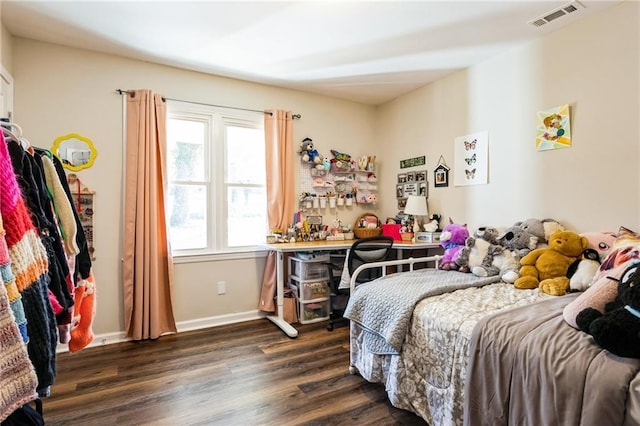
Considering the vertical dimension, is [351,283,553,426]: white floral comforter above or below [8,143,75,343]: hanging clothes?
below

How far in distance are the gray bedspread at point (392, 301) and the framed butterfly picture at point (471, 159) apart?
1.08 m

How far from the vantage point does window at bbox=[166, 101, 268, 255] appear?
3.14m

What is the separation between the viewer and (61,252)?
1.17 m

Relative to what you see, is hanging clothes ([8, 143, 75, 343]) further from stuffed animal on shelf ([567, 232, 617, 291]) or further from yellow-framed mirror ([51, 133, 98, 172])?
stuffed animal on shelf ([567, 232, 617, 291])

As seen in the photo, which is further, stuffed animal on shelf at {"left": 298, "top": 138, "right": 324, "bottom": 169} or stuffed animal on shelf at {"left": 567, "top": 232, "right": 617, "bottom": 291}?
stuffed animal on shelf at {"left": 298, "top": 138, "right": 324, "bottom": 169}

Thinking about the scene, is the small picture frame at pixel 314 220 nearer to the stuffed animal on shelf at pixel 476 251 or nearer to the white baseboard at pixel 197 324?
the white baseboard at pixel 197 324

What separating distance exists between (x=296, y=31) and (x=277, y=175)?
1.40 meters

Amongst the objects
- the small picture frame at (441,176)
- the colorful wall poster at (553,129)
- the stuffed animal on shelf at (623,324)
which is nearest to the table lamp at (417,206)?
the small picture frame at (441,176)

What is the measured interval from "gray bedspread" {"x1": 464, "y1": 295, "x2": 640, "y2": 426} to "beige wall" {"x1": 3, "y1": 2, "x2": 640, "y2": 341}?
130 centimetres

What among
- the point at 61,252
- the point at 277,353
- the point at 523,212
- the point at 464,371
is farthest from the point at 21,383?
the point at 523,212

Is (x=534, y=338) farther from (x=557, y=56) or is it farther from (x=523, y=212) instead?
(x=557, y=56)

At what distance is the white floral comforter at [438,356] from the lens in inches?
58.6

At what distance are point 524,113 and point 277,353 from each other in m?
2.71

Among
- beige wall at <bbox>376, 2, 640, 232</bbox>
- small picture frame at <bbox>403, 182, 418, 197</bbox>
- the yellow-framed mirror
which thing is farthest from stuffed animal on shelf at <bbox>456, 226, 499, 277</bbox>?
the yellow-framed mirror
